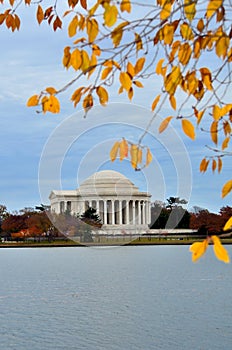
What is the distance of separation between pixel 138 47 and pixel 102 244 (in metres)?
88.6

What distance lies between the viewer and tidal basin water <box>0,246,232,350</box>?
17641 millimetres

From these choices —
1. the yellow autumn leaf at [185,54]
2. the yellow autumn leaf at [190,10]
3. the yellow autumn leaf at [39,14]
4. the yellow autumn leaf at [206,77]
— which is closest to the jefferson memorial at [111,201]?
the yellow autumn leaf at [39,14]

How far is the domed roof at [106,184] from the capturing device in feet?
334

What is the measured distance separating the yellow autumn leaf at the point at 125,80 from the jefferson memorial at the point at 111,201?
95.5 meters

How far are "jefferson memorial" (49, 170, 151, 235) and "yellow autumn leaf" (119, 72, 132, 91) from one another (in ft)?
313

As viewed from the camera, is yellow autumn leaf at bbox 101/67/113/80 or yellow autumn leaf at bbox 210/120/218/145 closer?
yellow autumn leaf at bbox 101/67/113/80

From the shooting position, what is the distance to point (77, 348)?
16625 mm

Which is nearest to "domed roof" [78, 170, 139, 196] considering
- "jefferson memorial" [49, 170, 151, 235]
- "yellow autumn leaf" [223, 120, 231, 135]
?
"jefferson memorial" [49, 170, 151, 235]

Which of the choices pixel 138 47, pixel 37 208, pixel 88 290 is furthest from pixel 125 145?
pixel 37 208

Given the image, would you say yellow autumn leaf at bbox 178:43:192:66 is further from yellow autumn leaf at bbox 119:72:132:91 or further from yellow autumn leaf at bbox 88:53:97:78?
yellow autumn leaf at bbox 88:53:97:78

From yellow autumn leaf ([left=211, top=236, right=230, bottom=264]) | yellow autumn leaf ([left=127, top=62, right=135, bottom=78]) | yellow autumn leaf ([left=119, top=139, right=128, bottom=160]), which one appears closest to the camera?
yellow autumn leaf ([left=211, top=236, right=230, bottom=264])

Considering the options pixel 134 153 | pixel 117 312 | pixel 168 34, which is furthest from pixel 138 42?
pixel 117 312

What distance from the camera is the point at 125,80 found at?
127 inches

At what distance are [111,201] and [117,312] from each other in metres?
80.8
